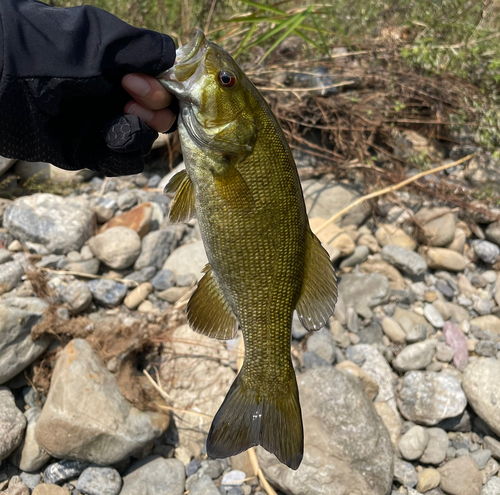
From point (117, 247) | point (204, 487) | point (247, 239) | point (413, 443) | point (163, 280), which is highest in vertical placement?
point (247, 239)

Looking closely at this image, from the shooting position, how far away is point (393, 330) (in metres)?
3.89

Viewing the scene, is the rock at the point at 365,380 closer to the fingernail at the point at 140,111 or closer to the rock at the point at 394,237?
the rock at the point at 394,237

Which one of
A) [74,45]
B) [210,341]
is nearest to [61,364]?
[210,341]

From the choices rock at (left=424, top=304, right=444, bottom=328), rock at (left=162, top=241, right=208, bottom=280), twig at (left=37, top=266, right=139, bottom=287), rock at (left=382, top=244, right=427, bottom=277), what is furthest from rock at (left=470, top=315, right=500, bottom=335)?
twig at (left=37, top=266, right=139, bottom=287)

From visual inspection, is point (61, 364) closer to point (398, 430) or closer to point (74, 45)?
point (74, 45)

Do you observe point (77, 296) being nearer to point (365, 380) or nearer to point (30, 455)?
point (30, 455)

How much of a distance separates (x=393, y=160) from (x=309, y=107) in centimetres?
117

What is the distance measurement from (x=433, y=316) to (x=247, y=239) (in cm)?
285

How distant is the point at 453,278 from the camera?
4418mm

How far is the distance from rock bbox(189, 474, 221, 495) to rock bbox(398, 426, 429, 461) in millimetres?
1417

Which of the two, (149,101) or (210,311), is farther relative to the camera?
→ (210,311)

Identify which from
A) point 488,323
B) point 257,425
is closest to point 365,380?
point 488,323

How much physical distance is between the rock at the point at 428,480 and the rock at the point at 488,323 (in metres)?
1.49

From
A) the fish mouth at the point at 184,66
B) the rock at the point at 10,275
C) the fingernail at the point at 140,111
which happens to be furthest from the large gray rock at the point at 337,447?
the rock at the point at 10,275
